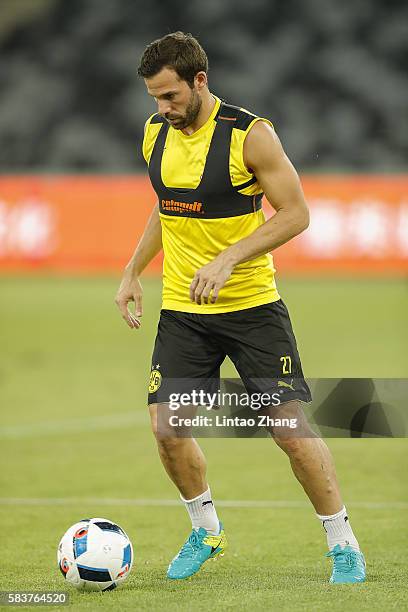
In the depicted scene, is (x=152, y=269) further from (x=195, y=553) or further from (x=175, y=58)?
(x=175, y=58)

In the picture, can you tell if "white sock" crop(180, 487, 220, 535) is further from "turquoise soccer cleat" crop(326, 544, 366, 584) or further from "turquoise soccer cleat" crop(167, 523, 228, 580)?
"turquoise soccer cleat" crop(326, 544, 366, 584)

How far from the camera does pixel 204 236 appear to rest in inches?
222

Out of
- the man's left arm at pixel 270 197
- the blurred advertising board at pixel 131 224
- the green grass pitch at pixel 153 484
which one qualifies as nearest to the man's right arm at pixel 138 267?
the man's left arm at pixel 270 197

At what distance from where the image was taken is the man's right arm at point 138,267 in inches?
238

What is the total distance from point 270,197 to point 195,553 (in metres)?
1.73

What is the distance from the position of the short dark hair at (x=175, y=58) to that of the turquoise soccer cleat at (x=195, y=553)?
2.14m

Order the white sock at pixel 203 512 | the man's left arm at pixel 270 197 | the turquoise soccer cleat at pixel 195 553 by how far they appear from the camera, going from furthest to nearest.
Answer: the white sock at pixel 203 512 < the turquoise soccer cleat at pixel 195 553 < the man's left arm at pixel 270 197

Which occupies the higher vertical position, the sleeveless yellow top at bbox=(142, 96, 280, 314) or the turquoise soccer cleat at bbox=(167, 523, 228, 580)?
the sleeveless yellow top at bbox=(142, 96, 280, 314)

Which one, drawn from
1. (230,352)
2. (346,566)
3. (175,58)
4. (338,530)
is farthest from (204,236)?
(346,566)

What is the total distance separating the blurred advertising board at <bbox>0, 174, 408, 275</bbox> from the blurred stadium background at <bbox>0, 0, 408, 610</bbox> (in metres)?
0.03

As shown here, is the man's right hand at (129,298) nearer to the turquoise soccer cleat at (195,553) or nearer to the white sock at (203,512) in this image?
the white sock at (203,512)

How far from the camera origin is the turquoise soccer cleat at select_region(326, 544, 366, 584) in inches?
211

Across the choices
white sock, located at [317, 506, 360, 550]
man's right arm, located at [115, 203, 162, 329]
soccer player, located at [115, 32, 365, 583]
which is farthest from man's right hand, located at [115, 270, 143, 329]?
white sock, located at [317, 506, 360, 550]

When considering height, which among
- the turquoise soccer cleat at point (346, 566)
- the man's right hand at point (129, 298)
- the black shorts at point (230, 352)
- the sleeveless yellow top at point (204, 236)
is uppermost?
the sleeveless yellow top at point (204, 236)
